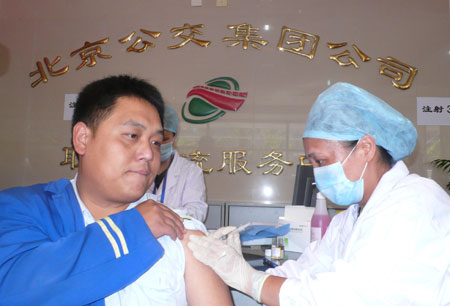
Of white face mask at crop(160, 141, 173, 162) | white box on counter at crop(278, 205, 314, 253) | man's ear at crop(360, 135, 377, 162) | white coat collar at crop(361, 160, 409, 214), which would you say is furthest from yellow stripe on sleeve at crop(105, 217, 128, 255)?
white face mask at crop(160, 141, 173, 162)

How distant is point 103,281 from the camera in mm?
895

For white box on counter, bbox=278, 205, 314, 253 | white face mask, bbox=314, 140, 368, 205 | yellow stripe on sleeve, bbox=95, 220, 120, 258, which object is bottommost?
white box on counter, bbox=278, 205, 314, 253

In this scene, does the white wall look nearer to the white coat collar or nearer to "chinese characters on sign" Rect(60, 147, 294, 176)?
"chinese characters on sign" Rect(60, 147, 294, 176)

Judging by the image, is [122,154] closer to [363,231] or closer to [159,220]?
[159,220]

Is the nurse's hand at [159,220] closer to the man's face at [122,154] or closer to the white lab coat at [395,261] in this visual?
the man's face at [122,154]

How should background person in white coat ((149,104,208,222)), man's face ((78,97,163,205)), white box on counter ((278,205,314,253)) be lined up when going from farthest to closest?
background person in white coat ((149,104,208,222)) → white box on counter ((278,205,314,253)) → man's face ((78,97,163,205))

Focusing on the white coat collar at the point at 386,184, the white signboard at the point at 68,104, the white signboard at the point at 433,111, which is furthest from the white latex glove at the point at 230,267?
the white signboard at the point at 68,104

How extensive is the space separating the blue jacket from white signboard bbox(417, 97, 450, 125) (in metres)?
4.15

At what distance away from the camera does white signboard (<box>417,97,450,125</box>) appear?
14.1 ft

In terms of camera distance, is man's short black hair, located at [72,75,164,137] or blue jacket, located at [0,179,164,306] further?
man's short black hair, located at [72,75,164,137]

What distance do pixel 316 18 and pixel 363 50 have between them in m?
0.65

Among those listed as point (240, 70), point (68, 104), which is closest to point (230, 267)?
point (240, 70)

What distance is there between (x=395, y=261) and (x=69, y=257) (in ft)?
2.80

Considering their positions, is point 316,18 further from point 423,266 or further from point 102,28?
point 423,266
